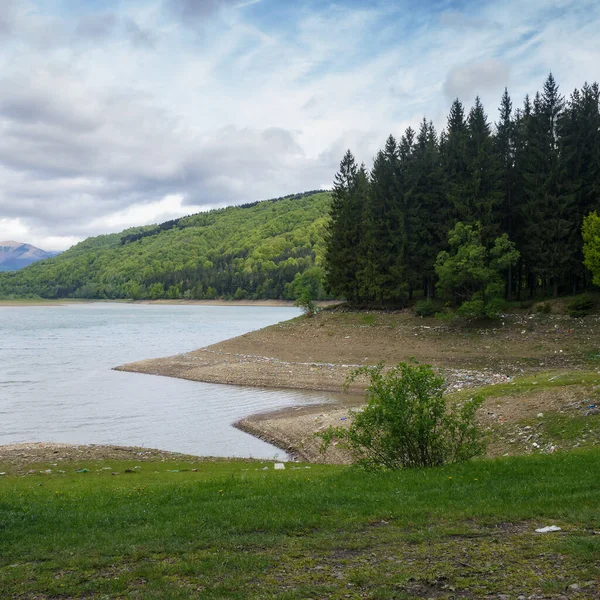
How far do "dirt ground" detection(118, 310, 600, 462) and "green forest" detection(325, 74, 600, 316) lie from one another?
3403 millimetres

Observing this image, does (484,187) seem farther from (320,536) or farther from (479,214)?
(320,536)

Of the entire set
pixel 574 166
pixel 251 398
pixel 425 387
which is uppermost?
pixel 574 166

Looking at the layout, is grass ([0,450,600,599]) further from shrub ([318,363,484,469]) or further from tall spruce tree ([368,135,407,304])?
tall spruce tree ([368,135,407,304])

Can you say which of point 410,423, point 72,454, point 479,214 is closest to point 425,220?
point 479,214

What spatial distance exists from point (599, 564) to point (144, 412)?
2624cm

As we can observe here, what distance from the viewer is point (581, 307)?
40.6 m

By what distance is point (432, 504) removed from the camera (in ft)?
31.2

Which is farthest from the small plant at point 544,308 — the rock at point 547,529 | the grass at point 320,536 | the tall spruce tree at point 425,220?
the rock at point 547,529

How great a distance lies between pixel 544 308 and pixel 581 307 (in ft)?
10.5

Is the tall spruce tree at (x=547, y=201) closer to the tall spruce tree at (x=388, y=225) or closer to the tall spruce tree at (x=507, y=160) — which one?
the tall spruce tree at (x=507, y=160)

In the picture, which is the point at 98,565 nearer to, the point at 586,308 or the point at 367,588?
the point at 367,588

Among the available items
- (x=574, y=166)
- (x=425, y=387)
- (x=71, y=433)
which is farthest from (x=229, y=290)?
(x=425, y=387)

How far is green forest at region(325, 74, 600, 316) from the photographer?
148 ft

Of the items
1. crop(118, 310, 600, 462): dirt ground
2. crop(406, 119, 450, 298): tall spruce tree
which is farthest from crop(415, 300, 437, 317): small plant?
crop(406, 119, 450, 298): tall spruce tree
